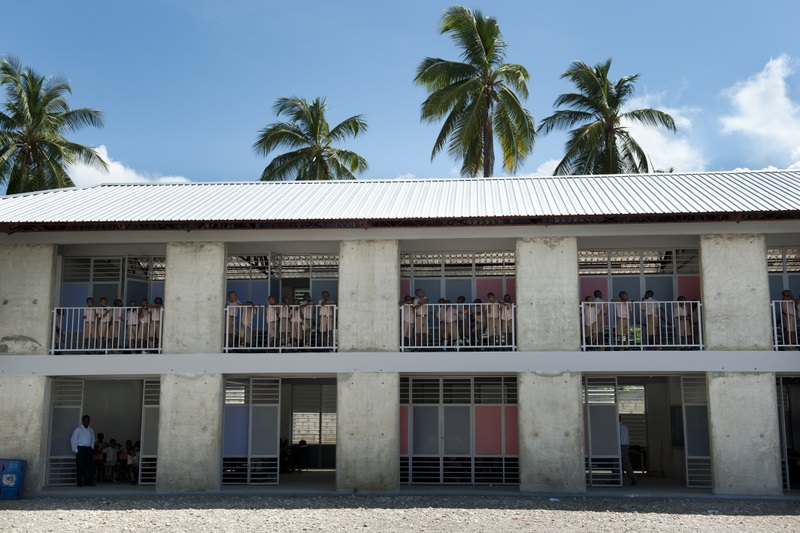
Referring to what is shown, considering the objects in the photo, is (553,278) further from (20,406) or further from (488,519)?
(20,406)

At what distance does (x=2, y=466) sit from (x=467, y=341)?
9.41 m

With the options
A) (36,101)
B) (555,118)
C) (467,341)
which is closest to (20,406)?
(467,341)

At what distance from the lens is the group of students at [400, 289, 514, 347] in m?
18.1

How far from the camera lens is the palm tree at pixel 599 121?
Result: 3222 cm

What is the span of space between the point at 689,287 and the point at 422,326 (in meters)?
5.79

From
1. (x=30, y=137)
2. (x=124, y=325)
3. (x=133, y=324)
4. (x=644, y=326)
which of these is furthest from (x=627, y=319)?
(x=30, y=137)

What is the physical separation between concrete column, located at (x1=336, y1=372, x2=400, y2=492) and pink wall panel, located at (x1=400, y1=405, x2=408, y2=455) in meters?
1.80

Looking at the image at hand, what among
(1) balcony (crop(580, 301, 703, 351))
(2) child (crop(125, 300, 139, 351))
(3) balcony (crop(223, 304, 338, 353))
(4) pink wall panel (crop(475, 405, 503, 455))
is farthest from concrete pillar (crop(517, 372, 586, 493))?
(2) child (crop(125, 300, 139, 351))

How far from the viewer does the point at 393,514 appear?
15.1 m

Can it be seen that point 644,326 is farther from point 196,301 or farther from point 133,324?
point 133,324

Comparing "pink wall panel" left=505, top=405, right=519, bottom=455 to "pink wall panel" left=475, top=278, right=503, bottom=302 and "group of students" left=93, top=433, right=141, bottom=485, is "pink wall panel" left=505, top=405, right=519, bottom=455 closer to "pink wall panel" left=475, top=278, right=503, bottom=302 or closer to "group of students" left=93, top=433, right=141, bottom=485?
"pink wall panel" left=475, top=278, right=503, bottom=302

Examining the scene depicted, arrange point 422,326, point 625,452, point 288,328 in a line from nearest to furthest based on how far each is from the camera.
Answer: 1. point 422,326
2. point 288,328
3. point 625,452

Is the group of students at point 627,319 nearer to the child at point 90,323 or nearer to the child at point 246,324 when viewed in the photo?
the child at point 246,324

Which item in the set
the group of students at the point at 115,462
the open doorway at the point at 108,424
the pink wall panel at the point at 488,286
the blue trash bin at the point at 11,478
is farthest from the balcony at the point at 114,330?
the pink wall panel at the point at 488,286
